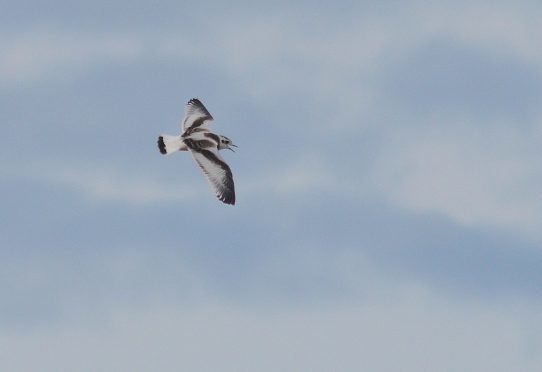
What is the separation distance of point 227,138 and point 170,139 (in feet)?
14.3

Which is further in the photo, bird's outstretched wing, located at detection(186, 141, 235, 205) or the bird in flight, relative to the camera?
the bird in flight

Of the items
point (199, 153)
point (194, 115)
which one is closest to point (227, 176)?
point (199, 153)

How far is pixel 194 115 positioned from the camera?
3155 inches

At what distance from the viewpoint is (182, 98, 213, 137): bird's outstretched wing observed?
78.4 m

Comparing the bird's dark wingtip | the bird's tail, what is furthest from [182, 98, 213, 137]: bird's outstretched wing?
the bird's dark wingtip

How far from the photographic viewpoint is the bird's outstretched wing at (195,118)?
78.4m

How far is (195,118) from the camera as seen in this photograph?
3142 inches

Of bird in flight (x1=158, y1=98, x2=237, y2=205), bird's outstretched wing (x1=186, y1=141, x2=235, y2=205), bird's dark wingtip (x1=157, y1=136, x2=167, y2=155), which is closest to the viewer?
bird's outstretched wing (x1=186, y1=141, x2=235, y2=205)

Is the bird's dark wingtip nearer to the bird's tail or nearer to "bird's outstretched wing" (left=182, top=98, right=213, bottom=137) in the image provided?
the bird's tail

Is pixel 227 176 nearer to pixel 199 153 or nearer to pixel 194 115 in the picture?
pixel 199 153

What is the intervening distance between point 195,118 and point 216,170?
6675 mm

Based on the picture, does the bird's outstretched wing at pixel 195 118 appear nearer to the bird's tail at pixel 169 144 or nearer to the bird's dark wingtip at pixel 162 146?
the bird's tail at pixel 169 144

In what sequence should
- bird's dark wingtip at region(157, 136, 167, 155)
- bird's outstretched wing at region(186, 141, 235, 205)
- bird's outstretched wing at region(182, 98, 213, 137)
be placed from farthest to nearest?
bird's outstretched wing at region(182, 98, 213, 137), bird's dark wingtip at region(157, 136, 167, 155), bird's outstretched wing at region(186, 141, 235, 205)

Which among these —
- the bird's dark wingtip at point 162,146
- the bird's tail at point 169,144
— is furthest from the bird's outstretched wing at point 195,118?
the bird's dark wingtip at point 162,146
